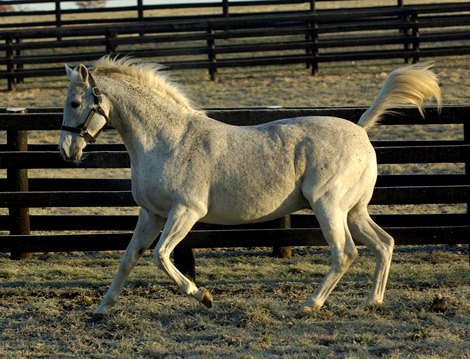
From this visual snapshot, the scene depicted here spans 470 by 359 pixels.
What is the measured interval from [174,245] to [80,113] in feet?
3.67

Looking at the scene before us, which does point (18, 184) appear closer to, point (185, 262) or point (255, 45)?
point (185, 262)

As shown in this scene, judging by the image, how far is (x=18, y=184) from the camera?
8.95m

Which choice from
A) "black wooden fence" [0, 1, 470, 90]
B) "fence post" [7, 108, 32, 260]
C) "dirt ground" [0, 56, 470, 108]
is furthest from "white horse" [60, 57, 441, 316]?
"black wooden fence" [0, 1, 470, 90]

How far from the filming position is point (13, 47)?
2180cm

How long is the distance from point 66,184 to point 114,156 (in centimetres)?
142

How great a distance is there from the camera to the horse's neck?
681cm

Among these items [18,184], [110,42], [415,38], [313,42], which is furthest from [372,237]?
[110,42]

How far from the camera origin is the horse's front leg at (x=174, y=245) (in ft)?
21.3

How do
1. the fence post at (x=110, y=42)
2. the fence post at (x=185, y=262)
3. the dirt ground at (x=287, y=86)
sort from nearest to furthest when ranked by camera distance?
1. the fence post at (x=185, y=262)
2. the dirt ground at (x=287, y=86)
3. the fence post at (x=110, y=42)

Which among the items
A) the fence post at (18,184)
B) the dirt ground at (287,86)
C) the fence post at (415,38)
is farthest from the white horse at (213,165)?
the fence post at (415,38)

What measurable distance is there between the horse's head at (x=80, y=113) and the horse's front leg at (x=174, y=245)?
2.66 feet

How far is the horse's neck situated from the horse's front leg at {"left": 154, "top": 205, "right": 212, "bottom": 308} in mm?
525

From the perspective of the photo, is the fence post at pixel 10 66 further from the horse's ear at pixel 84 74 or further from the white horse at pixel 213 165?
the horse's ear at pixel 84 74

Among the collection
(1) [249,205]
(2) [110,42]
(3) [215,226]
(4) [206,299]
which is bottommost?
(4) [206,299]
